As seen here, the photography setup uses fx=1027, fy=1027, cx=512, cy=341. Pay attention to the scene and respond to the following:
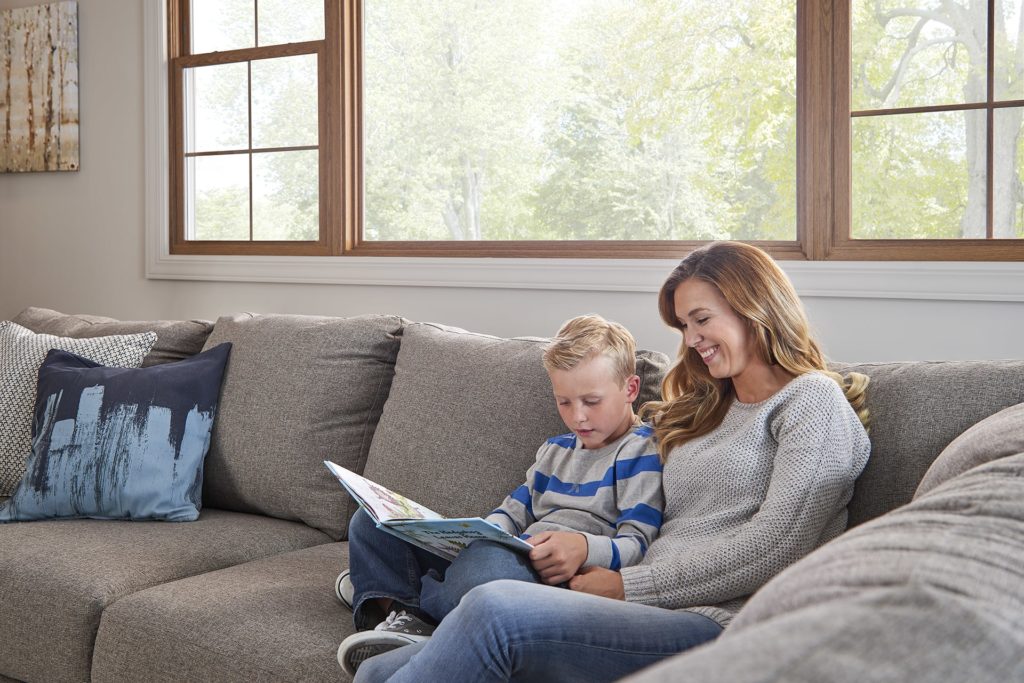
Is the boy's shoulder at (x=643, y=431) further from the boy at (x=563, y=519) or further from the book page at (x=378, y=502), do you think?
the book page at (x=378, y=502)

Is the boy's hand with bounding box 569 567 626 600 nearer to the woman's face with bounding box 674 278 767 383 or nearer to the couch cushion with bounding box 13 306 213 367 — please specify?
the woman's face with bounding box 674 278 767 383

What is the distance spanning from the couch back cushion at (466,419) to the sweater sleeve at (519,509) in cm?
14

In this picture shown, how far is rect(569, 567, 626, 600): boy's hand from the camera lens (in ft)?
5.18

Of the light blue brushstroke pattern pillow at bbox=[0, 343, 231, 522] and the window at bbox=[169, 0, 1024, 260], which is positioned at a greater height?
the window at bbox=[169, 0, 1024, 260]

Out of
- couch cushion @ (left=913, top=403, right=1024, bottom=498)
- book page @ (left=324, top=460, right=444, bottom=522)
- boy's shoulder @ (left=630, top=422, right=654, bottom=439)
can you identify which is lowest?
book page @ (left=324, top=460, right=444, bottom=522)

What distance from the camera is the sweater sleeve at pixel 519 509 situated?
1855mm

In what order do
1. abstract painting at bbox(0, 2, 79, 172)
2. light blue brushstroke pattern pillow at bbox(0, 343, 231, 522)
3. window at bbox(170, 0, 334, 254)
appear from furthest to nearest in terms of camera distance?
abstract painting at bbox(0, 2, 79, 172)
window at bbox(170, 0, 334, 254)
light blue brushstroke pattern pillow at bbox(0, 343, 231, 522)

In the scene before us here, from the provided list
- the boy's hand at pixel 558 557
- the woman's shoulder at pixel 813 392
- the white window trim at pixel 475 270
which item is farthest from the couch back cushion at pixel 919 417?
the white window trim at pixel 475 270

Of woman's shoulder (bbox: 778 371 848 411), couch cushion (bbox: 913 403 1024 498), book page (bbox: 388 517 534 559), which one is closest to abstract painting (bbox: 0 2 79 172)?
book page (bbox: 388 517 534 559)

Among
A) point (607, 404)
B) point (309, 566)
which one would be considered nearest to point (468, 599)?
point (607, 404)

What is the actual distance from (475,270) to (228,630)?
5.09 feet

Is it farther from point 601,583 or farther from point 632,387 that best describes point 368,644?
point 632,387

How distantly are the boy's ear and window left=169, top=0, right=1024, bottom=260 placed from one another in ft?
2.97

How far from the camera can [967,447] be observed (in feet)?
4.20
